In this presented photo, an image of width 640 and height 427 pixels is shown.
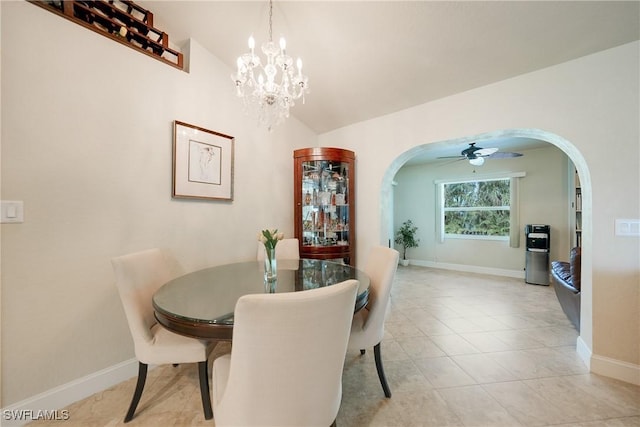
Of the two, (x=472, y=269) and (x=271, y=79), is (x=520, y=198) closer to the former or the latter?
(x=472, y=269)

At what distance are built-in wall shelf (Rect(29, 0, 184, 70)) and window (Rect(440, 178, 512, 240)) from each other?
5.59 metres

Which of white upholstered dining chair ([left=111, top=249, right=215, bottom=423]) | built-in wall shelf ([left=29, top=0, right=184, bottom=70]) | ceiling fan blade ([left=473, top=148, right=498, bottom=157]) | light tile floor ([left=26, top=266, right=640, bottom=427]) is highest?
built-in wall shelf ([left=29, top=0, right=184, bottom=70])

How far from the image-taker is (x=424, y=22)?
6.06ft

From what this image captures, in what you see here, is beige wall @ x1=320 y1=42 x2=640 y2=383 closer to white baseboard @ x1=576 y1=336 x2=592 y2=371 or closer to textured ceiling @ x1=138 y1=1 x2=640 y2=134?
white baseboard @ x1=576 y1=336 x2=592 y2=371

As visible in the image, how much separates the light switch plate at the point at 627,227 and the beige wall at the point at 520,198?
332 centimetres

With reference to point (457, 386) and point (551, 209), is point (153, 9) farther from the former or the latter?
point (551, 209)

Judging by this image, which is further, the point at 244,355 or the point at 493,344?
the point at 493,344

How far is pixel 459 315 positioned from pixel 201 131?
3.42 m

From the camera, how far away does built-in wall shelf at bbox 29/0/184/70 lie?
1.62 m

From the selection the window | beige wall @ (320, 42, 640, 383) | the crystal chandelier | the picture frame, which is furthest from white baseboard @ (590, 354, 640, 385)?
the window

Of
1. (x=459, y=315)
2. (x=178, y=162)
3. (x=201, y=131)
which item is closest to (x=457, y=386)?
(x=459, y=315)

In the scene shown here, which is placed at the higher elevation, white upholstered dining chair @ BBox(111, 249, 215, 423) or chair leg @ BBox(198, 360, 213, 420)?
white upholstered dining chair @ BBox(111, 249, 215, 423)

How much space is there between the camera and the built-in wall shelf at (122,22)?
162 cm

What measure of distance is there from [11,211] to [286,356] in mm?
1785
